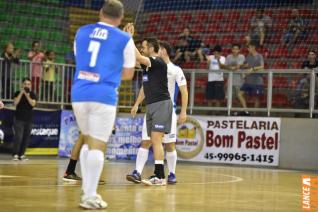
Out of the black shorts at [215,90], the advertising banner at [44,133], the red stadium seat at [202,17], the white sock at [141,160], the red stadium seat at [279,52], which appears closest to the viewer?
the white sock at [141,160]

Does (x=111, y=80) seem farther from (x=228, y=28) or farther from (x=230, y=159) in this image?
(x=228, y=28)

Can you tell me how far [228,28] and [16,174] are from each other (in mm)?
11977

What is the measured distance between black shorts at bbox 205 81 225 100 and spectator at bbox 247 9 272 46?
8.40 feet

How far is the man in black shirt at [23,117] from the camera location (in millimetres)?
16984

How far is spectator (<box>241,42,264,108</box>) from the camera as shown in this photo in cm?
1755

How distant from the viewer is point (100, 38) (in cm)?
688

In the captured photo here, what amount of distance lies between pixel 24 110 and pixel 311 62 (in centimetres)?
754

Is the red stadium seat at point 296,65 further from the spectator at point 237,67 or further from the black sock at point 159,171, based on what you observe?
the black sock at point 159,171

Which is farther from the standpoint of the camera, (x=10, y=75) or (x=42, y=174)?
(x=10, y=75)

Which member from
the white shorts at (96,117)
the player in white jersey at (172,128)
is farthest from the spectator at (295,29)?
the white shorts at (96,117)

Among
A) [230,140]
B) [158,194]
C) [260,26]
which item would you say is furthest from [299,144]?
[158,194]

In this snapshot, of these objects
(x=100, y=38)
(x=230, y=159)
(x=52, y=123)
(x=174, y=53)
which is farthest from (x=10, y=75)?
(x=100, y=38)

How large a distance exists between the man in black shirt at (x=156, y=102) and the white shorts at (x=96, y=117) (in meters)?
3.34

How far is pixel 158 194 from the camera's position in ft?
28.5
